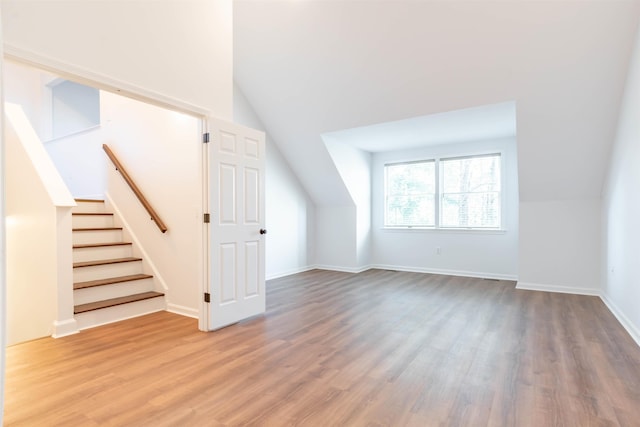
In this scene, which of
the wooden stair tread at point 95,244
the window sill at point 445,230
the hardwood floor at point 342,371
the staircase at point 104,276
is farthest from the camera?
the window sill at point 445,230

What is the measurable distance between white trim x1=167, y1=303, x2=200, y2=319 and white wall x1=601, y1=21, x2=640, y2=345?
403 centimetres

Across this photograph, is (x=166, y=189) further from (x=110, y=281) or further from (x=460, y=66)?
(x=460, y=66)

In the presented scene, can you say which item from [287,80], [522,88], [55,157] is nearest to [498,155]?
[522,88]

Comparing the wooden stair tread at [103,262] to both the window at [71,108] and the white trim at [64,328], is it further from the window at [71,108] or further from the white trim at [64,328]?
the window at [71,108]

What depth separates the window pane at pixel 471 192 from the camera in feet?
18.4

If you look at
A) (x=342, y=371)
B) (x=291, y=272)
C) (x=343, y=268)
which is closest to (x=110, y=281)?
(x=342, y=371)

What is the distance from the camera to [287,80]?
15.2ft

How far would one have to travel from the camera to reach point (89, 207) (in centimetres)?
446

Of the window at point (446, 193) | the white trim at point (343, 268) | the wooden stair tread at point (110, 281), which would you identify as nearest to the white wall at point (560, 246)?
the window at point (446, 193)

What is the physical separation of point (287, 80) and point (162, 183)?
2172mm

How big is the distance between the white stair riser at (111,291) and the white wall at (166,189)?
0.20 metres

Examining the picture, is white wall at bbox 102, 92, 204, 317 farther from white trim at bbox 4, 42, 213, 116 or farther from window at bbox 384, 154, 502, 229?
window at bbox 384, 154, 502, 229

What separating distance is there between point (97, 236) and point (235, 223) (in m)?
2.03

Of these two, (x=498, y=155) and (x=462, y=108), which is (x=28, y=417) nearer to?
(x=462, y=108)
